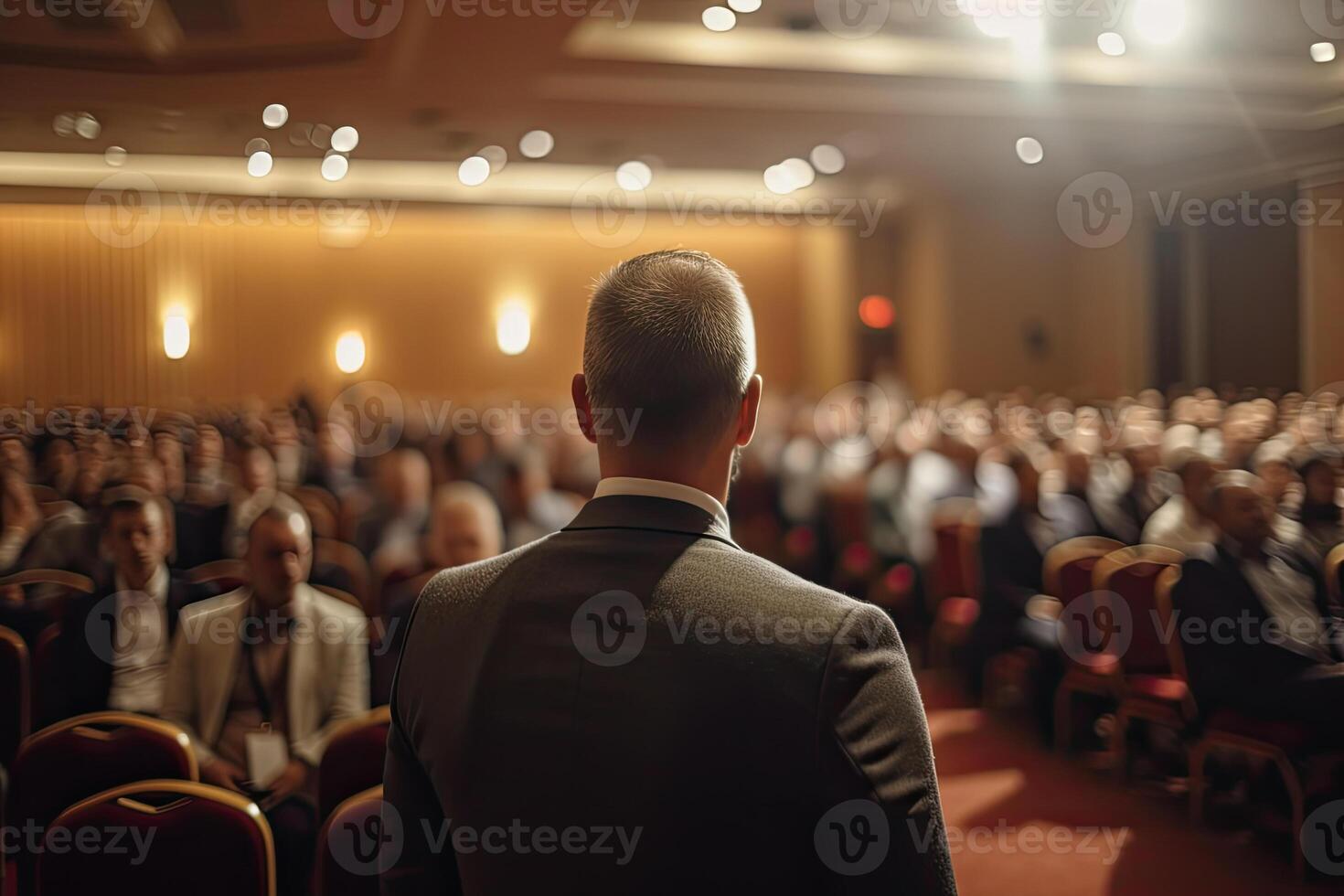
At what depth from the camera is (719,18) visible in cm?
698

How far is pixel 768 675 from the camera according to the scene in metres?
0.89

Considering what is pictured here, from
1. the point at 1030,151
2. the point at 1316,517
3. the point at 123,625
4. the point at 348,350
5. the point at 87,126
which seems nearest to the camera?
the point at 123,625

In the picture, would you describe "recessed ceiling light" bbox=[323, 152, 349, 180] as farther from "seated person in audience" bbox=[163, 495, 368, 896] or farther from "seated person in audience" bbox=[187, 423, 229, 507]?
"seated person in audience" bbox=[163, 495, 368, 896]

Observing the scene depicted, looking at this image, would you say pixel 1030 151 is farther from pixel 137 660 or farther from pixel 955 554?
pixel 137 660

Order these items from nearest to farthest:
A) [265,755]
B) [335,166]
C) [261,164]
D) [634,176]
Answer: [265,755] < [261,164] < [335,166] < [634,176]

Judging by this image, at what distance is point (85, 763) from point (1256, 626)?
144 inches

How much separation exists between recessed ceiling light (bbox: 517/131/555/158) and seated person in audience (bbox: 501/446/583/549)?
5.12 meters

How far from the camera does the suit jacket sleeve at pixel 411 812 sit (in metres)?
1.05

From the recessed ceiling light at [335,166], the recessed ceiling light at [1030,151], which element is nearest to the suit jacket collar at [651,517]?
the recessed ceiling light at [335,166]

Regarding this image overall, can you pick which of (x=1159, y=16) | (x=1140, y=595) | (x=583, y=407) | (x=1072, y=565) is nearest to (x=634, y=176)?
(x=1159, y=16)

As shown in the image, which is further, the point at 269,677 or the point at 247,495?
the point at 247,495

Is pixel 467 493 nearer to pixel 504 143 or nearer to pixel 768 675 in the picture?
pixel 768 675

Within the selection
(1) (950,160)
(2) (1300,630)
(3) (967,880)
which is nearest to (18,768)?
(3) (967,880)

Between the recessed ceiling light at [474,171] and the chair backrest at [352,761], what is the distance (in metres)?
8.56
